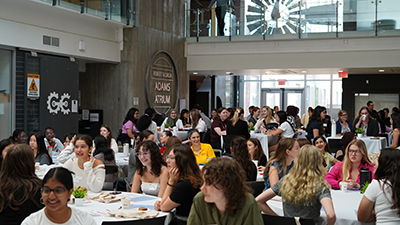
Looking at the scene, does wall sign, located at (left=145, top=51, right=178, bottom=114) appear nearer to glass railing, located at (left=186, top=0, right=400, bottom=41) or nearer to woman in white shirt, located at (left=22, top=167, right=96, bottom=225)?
glass railing, located at (left=186, top=0, right=400, bottom=41)

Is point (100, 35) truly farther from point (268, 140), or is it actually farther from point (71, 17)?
point (268, 140)

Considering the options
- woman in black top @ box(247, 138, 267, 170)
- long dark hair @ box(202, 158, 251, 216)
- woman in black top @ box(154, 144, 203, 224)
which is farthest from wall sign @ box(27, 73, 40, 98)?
long dark hair @ box(202, 158, 251, 216)

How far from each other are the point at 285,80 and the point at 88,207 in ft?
68.6

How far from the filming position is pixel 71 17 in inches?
Result: 440

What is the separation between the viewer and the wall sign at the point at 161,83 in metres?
13.7

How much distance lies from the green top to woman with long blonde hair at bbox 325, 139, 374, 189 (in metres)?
2.27

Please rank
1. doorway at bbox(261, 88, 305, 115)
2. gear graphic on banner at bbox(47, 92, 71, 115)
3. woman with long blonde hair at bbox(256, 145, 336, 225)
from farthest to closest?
doorway at bbox(261, 88, 305, 115)
gear graphic on banner at bbox(47, 92, 71, 115)
woman with long blonde hair at bbox(256, 145, 336, 225)

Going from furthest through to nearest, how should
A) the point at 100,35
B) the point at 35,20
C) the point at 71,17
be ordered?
the point at 100,35
the point at 71,17
the point at 35,20

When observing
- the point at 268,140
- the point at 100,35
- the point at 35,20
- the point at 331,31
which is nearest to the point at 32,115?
the point at 35,20

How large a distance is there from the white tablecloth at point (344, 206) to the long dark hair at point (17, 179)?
1998mm

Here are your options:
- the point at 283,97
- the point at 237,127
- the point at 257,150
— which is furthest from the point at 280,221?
the point at 283,97

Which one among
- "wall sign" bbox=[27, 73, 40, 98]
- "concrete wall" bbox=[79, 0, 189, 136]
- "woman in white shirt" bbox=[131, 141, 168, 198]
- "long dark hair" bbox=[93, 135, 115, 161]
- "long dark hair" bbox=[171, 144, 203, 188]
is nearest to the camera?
"long dark hair" bbox=[171, 144, 203, 188]

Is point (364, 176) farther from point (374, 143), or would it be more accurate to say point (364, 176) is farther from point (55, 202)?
point (374, 143)

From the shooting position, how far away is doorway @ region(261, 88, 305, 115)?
2388cm
